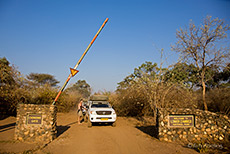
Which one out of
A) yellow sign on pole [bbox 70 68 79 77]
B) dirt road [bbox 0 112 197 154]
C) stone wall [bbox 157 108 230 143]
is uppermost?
yellow sign on pole [bbox 70 68 79 77]

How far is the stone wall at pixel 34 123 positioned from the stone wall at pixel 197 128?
185 inches

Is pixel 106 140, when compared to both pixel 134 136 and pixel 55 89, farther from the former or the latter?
pixel 55 89

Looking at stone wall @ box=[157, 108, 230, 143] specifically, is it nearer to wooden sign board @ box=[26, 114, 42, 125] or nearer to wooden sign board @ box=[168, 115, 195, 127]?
wooden sign board @ box=[168, 115, 195, 127]

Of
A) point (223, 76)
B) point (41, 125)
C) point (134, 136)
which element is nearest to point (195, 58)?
point (134, 136)

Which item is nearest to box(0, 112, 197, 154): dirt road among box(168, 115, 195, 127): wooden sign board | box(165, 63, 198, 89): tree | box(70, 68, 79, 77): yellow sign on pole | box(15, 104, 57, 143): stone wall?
box(15, 104, 57, 143): stone wall

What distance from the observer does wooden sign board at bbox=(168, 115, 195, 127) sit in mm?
7660

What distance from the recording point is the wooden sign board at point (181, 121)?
7.66 metres

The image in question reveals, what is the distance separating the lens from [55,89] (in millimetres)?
18984

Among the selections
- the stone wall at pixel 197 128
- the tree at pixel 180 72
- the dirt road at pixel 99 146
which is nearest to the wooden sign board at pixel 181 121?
the stone wall at pixel 197 128

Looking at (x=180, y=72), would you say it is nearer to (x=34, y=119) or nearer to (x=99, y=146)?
(x=99, y=146)

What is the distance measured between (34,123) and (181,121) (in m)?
6.29

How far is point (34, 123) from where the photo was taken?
24.7 feet

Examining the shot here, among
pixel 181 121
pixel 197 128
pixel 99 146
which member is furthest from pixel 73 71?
pixel 197 128

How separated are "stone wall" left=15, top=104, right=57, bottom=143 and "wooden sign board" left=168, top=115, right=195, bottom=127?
511 centimetres
